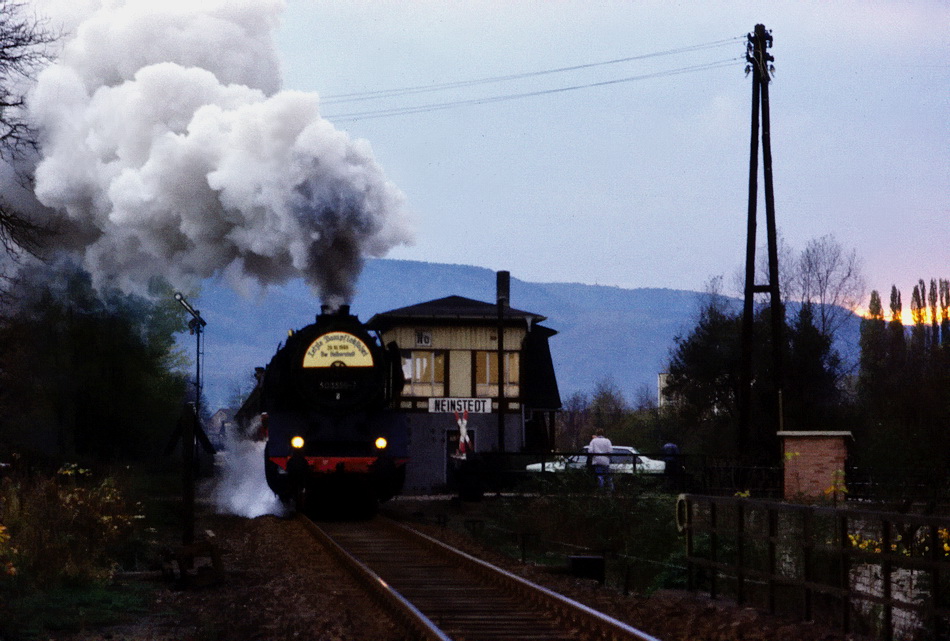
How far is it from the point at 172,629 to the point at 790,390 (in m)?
39.3

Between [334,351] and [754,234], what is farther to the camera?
[754,234]

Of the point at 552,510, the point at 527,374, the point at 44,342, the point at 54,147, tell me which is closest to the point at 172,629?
the point at 552,510

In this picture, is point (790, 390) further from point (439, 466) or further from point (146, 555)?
point (146, 555)

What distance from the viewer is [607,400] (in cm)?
12225

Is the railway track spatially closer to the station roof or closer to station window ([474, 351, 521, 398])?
the station roof

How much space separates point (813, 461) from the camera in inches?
874

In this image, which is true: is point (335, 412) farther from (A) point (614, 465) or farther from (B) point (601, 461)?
(A) point (614, 465)

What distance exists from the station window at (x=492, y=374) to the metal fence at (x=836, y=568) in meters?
36.7

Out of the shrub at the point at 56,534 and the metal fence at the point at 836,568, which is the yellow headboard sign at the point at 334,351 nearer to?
the shrub at the point at 56,534

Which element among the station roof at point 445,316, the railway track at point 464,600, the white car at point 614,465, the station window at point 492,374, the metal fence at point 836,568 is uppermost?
the station roof at point 445,316

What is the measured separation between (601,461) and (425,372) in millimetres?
27348

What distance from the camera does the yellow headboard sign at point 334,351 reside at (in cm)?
2155

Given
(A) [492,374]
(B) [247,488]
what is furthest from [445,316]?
(B) [247,488]

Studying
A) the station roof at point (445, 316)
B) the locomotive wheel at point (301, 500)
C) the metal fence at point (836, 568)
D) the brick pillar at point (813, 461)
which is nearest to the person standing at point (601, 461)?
the brick pillar at point (813, 461)
